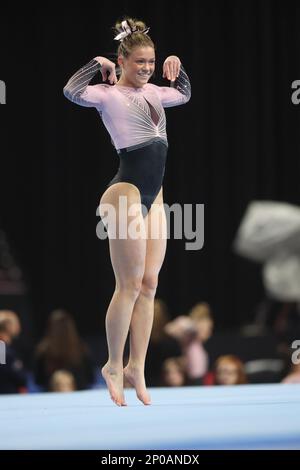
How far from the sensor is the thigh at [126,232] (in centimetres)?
305

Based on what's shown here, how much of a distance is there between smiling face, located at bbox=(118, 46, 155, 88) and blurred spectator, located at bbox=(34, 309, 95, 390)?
2288 millimetres

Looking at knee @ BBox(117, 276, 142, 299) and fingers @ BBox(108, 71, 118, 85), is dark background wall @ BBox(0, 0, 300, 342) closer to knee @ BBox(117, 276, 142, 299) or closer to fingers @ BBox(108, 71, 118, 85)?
fingers @ BBox(108, 71, 118, 85)

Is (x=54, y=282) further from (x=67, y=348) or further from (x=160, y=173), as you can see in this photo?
(x=160, y=173)

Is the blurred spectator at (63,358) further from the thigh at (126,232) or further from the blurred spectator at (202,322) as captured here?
the thigh at (126,232)

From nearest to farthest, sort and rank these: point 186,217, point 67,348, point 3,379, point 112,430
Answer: point 112,430, point 186,217, point 3,379, point 67,348

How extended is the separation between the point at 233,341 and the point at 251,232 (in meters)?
2.20

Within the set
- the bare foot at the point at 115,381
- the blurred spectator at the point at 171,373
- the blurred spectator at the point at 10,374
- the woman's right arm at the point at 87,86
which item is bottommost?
the bare foot at the point at 115,381

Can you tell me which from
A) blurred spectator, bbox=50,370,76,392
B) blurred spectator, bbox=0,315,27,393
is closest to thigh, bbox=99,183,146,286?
blurred spectator, bbox=0,315,27,393

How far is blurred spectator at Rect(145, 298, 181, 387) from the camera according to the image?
5.08 meters

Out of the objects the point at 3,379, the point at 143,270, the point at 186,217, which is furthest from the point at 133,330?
the point at 3,379

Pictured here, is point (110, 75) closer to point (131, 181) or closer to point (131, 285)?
point (131, 181)

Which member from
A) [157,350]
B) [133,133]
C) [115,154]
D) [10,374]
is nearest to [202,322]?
[157,350]

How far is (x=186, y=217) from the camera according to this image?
13.1 feet

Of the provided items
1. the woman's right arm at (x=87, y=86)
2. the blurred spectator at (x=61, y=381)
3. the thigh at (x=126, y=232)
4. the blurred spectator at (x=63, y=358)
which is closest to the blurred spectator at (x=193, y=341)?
the blurred spectator at (x=63, y=358)
